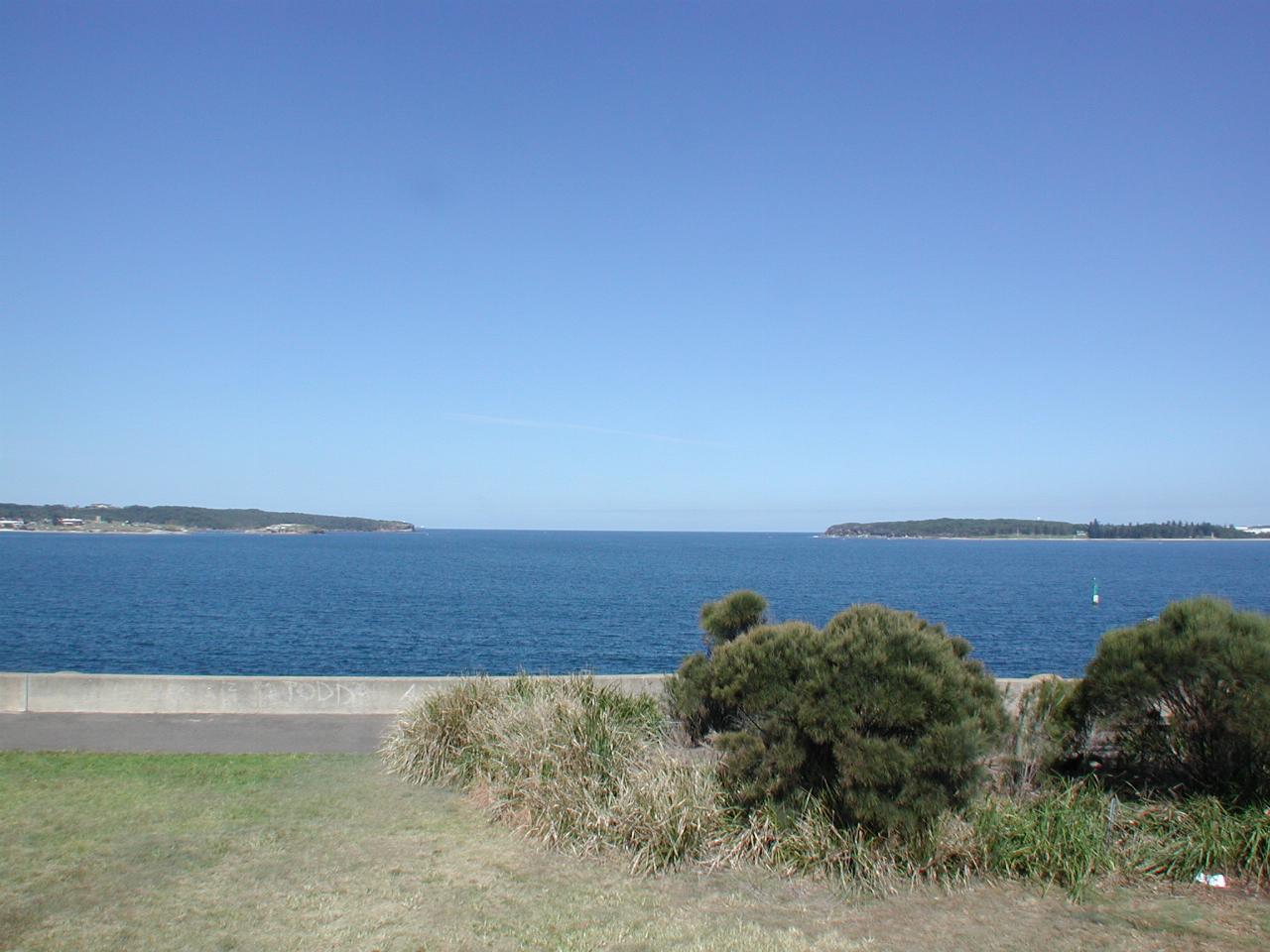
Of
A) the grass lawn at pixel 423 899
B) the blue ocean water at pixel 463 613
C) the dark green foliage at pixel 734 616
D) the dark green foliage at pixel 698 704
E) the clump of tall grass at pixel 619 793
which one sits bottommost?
the blue ocean water at pixel 463 613

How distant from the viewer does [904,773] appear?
6.59 meters

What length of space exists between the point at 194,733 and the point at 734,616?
247 inches

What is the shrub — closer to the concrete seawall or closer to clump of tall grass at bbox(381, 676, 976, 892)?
clump of tall grass at bbox(381, 676, 976, 892)

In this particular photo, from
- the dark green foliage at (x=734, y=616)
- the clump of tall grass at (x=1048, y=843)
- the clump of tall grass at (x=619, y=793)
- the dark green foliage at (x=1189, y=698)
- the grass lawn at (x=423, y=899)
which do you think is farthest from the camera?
the dark green foliage at (x=734, y=616)

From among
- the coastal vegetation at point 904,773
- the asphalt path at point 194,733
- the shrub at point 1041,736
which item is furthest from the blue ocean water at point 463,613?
the shrub at point 1041,736

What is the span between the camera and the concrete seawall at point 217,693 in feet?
40.6

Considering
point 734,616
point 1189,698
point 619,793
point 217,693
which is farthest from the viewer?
point 217,693

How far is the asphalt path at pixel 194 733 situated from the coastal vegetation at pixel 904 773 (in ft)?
10.6

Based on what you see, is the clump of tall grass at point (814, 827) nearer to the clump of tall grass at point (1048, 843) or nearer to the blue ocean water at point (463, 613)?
the clump of tall grass at point (1048, 843)

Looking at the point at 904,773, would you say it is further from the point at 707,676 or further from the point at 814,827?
the point at 707,676

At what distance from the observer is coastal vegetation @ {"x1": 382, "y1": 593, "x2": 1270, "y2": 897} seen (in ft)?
22.0

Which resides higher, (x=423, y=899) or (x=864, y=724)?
(x=864, y=724)

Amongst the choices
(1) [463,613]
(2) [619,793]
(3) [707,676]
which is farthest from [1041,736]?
(1) [463,613]

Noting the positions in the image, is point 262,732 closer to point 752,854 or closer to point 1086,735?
point 752,854
